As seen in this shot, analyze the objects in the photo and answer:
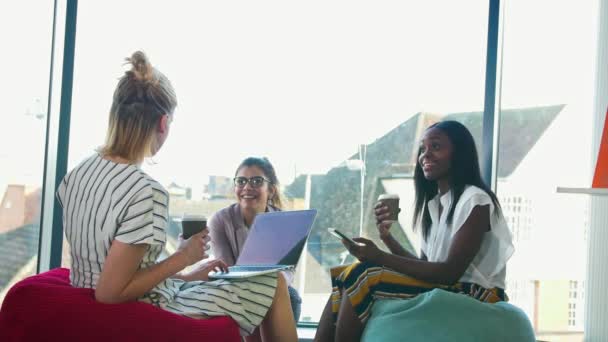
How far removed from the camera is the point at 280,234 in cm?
247

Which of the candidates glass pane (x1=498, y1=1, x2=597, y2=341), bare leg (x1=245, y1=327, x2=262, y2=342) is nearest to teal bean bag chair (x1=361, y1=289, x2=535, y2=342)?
bare leg (x1=245, y1=327, x2=262, y2=342)

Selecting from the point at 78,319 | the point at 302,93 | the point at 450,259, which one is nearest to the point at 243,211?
the point at 302,93

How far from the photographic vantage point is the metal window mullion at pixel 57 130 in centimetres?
369

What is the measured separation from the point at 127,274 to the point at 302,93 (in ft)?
6.49

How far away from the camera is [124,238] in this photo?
1992mm

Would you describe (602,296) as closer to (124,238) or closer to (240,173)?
(240,173)

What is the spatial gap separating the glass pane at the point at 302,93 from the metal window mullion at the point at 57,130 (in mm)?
69

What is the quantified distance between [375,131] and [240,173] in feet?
2.87

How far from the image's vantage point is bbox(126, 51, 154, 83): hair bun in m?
2.18

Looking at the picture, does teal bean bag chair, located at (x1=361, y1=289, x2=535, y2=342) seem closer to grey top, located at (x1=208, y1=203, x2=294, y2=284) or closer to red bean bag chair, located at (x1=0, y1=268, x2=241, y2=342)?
red bean bag chair, located at (x1=0, y1=268, x2=241, y2=342)

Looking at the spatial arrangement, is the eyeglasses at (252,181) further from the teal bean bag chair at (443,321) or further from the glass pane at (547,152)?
the glass pane at (547,152)

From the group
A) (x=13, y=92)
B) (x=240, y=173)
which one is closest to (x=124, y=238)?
(x=240, y=173)

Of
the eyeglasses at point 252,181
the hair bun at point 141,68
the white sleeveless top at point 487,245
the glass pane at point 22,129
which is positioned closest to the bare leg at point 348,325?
the white sleeveless top at point 487,245

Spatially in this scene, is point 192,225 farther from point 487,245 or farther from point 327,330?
point 487,245
